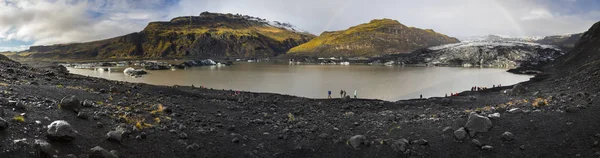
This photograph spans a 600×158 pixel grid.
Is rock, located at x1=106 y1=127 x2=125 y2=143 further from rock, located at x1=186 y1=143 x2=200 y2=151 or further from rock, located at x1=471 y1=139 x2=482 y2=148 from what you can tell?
rock, located at x1=471 y1=139 x2=482 y2=148

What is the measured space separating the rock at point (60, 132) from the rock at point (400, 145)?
380 inches

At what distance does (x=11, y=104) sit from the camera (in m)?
9.54

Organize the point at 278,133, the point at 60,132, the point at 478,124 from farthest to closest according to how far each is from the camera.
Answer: the point at 278,133
the point at 478,124
the point at 60,132

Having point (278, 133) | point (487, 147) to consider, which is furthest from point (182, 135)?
point (487, 147)

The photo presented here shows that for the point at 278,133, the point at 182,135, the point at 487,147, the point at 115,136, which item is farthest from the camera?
the point at 278,133

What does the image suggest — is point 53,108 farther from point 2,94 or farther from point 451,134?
point 451,134

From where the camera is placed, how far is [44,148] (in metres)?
7.25

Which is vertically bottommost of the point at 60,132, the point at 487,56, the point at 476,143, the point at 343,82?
the point at 343,82

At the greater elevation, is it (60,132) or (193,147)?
(60,132)

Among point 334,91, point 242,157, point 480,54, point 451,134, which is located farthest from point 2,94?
point 480,54

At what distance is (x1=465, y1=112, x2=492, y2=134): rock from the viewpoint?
1162 cm

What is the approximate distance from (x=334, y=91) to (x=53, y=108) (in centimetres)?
3648

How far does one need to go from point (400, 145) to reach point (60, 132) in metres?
10.00

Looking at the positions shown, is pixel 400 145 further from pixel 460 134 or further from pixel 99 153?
pixel 99 153
